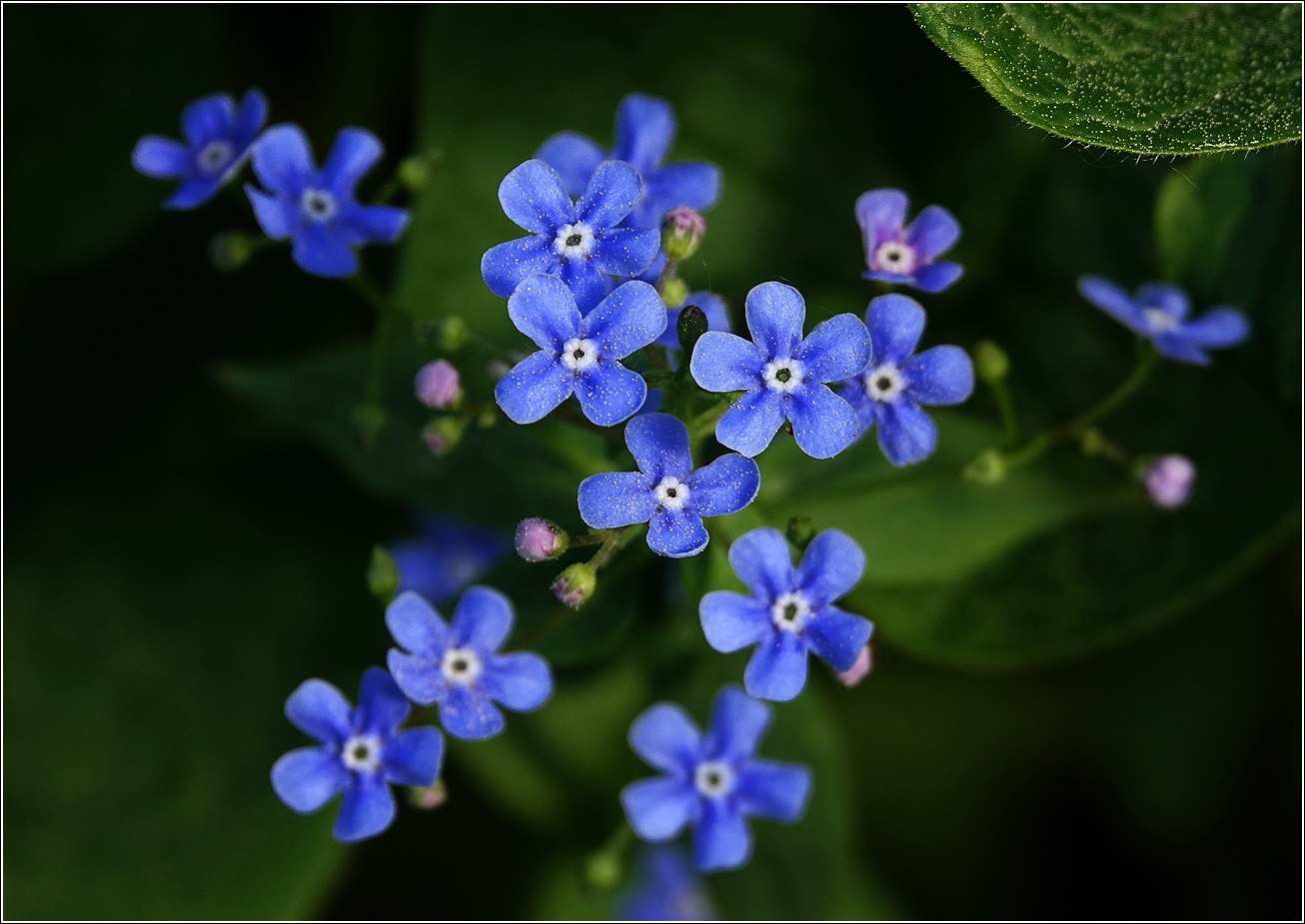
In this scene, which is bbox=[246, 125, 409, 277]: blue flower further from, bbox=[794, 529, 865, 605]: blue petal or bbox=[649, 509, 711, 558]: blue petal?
bbox=[794, 529, 865, 605]: blue petal

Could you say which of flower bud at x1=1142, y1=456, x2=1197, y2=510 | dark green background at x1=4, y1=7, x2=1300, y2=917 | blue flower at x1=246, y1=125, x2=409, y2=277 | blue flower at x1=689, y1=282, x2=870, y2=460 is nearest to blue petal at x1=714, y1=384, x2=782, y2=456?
blue flower at x1=689, y1=282, x2=870, y2=460

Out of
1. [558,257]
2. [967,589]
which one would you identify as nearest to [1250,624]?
[967,589]

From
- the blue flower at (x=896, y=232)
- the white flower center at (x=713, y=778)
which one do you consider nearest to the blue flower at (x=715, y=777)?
the white flower center at (x=713, y=778)

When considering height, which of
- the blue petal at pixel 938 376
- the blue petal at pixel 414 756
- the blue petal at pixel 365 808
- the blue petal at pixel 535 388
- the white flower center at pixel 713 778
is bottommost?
the blue petal at pixel 365 808

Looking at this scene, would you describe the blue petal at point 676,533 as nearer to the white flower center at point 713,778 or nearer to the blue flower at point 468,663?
the blue flower at point 468,663

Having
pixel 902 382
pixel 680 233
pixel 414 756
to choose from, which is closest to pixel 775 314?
pixel 680 233

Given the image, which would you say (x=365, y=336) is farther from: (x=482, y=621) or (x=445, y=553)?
(x=482, y=621)

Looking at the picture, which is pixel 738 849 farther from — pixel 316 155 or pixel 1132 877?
pixel 316 155
